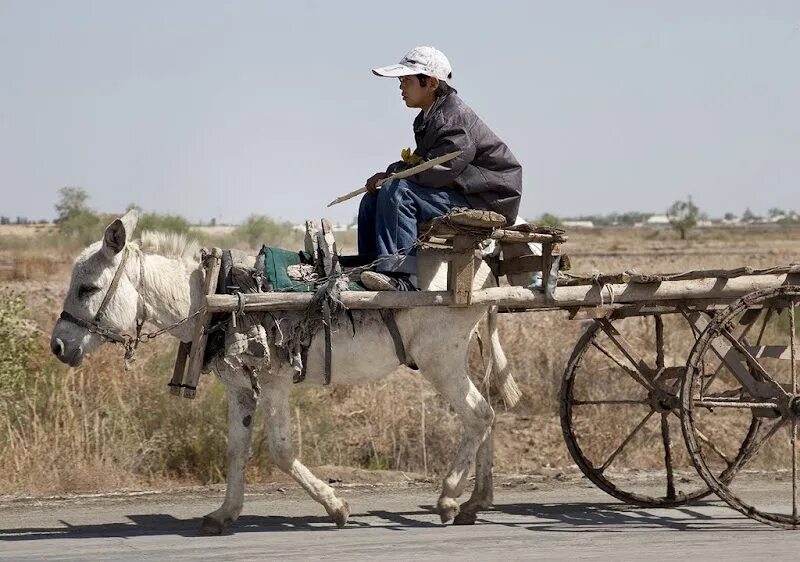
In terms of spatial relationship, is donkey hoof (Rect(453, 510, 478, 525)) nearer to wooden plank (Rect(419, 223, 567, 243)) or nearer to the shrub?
wooden plank (Rect(419, 223, 567, 243))

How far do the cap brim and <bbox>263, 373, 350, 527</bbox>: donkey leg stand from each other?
2.30m

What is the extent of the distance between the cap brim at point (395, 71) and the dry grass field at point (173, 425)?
477cm

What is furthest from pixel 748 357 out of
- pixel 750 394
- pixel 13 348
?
pixel 13 348

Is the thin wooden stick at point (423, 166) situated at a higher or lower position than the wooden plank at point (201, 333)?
higher

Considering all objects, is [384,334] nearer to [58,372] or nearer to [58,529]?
[58,529]

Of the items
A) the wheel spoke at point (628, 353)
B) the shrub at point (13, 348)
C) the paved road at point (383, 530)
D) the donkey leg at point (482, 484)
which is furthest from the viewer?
the shrub at point (13, 348)

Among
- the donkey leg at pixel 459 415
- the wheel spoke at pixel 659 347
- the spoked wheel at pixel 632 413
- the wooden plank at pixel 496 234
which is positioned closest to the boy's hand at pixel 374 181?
the wooden plank at pixel 496 234

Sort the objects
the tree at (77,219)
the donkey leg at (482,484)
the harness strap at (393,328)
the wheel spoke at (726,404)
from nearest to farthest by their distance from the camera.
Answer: the wheel spoke at (726,404)
the harness strap at (393,328)
the donkey leg at (482,484)
the tree at (77,219)

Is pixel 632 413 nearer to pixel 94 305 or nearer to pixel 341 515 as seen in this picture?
pixel 341 515

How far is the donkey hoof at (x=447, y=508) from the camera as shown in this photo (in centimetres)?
895

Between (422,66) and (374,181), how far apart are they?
921 mm

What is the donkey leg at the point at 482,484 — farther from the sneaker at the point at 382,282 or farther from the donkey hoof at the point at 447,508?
the sneaker at the point at 382,282

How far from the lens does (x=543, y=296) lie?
8859 millimetres

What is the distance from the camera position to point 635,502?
9.70 m
